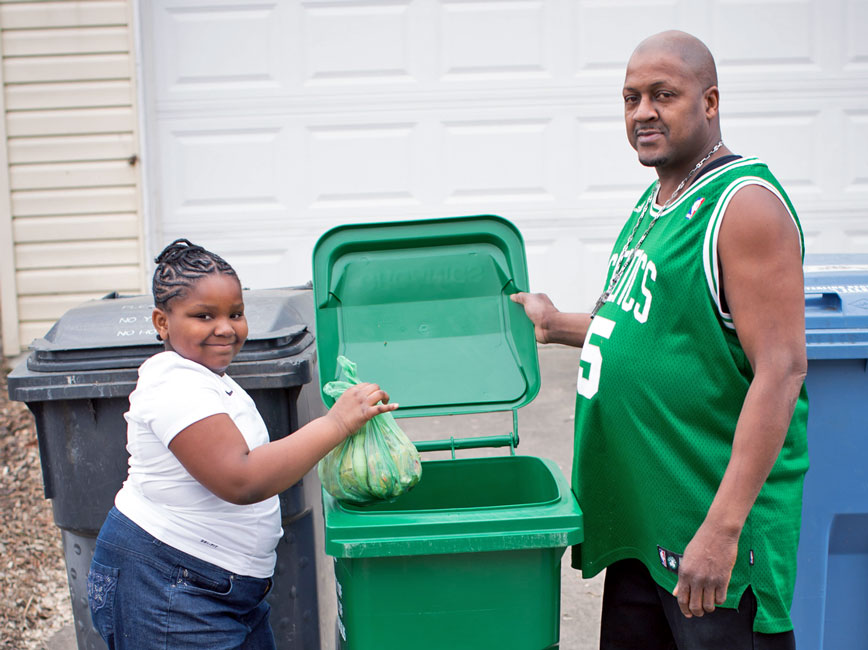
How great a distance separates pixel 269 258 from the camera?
17.6 feet

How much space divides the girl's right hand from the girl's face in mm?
251

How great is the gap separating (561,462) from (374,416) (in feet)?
8.25

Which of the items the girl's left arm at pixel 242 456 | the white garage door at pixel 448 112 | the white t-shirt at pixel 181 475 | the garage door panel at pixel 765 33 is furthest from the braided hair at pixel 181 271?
the garage door panel at pixel 765 33

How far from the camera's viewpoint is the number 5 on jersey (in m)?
1.79

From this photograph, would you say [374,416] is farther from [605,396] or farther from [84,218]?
[84,218]

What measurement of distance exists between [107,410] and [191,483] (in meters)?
0.61

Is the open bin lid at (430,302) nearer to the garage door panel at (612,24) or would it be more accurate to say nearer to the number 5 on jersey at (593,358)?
the number 5 on jersey at (593,358)

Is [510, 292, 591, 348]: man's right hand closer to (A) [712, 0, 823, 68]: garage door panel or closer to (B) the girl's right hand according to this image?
(B) the girl's right hand

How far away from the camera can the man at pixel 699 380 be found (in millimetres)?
1522

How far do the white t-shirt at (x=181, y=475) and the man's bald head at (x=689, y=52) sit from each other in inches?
43.1

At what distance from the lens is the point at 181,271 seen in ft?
5.69

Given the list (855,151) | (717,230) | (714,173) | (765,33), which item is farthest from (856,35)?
(717,230)

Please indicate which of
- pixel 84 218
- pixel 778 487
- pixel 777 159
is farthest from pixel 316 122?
pixel 778 487

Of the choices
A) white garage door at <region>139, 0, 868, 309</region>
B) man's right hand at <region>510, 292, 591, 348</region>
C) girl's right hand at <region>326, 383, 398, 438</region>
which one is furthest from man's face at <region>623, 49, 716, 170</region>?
white garage door at <region>139, 0, 868, 309</region>
